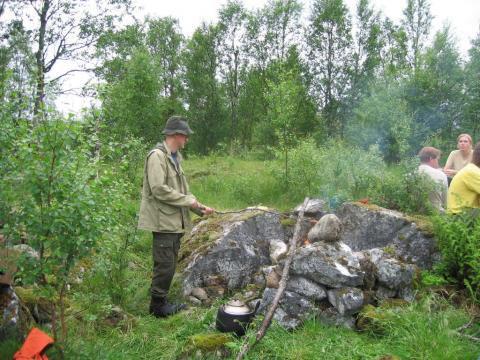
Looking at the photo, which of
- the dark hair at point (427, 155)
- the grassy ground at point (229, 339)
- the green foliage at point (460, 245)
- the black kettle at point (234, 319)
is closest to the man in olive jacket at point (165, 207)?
the grassy ground at point (229, 339)

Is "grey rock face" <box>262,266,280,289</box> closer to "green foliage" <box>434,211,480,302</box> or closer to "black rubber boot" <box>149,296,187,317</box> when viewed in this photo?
"black rubber boot" <box>149,296,187,317</box>

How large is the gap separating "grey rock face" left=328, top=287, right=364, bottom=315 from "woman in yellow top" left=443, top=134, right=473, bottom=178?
4.10 meters

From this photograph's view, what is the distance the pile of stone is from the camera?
4.32m

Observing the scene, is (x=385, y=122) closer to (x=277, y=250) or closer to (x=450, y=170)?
(x=450, y=170)

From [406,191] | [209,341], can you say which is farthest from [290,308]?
[406,191]

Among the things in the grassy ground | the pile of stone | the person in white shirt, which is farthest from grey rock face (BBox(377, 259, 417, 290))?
the person in white shirt

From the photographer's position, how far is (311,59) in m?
27.0

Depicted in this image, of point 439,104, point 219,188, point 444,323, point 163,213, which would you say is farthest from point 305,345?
point 439,104

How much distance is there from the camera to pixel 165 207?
465 centimetres

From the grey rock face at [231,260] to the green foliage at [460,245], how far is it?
230 cm

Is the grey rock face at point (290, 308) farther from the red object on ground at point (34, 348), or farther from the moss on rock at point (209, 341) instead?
the red object on ground at point (34, 348)

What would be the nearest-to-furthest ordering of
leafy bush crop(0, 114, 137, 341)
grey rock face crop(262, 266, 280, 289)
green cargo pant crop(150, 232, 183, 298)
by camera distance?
leafy bush crop(0, 114, 137, 341)
grey rock face crop(262, 266, 280, 289)
green cargo pant crop(150, 232, 183, 298)

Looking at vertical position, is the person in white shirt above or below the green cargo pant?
above

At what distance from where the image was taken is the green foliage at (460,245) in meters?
4.36
